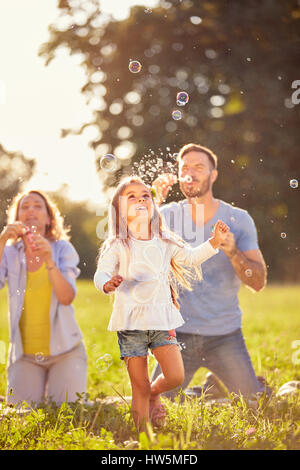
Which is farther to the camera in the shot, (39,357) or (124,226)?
(39,357)

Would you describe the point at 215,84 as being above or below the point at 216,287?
above

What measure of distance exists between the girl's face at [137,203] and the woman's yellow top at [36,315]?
1645 mm

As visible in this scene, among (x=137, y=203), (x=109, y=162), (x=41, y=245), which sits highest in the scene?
(x=109, y=162)

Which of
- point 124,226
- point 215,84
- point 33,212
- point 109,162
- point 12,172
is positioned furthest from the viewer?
point 215,84

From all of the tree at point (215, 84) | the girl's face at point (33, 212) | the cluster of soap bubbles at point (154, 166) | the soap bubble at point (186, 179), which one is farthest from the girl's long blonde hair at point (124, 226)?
the tree at point (215, 84)

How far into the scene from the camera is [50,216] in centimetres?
461

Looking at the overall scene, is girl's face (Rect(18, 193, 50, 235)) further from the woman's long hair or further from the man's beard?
the man's beard

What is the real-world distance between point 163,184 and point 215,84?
481 cm

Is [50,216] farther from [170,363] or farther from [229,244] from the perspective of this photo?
[170,363]

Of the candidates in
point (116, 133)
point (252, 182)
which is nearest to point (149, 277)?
point (116, 133)

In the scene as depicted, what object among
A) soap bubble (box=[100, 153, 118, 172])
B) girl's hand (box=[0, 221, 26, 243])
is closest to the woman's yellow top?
girl's hand (box=[0, 221, 26, 243])

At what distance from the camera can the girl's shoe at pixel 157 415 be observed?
3273 mm

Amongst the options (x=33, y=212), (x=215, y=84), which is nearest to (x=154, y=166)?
(x=33, y=212)
